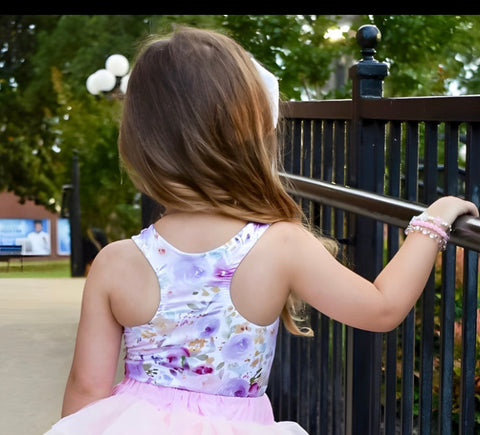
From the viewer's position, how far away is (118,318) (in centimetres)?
173

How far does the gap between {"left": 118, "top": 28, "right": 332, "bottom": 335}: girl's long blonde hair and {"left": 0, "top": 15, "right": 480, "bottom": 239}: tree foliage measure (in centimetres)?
716

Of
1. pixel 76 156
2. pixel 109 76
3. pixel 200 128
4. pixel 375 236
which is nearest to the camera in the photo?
pixel 200 128

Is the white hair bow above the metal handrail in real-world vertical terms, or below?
above

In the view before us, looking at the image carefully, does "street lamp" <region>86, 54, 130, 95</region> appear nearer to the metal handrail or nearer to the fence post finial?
the fence post finial

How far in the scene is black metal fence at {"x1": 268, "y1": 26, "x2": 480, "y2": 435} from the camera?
6.64ft

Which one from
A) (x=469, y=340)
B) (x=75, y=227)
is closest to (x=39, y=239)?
(x=75, y=227)

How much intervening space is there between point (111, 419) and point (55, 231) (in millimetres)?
28379

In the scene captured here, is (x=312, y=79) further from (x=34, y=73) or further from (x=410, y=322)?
(x=34, y=73)

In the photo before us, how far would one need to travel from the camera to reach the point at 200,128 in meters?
1.69

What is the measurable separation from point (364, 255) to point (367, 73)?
516 mm

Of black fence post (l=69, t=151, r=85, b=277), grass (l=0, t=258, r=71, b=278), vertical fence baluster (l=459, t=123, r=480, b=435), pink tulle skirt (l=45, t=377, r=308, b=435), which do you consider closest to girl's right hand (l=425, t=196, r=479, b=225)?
vertical fence baluster (l=459, t=123, r=480, b=435)

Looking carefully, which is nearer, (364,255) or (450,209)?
(450,209)

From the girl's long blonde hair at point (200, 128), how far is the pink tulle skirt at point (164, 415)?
0.31m

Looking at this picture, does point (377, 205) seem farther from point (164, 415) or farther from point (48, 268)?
point (48, 268)
